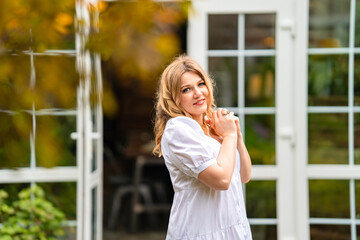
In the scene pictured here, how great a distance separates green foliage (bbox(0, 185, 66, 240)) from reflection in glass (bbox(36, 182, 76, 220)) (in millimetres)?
30

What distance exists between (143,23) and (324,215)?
3.13 metres

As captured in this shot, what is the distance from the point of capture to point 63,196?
3641 millimetres

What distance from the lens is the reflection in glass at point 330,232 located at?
3.70 m

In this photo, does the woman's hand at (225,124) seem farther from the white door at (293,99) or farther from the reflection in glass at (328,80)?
the reflection in glass at (328,80)

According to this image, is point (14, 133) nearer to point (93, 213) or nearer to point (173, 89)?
point (173, 89)

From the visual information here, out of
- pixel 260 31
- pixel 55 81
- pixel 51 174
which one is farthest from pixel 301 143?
pixel 55 81

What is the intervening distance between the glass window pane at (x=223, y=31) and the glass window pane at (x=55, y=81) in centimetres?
290

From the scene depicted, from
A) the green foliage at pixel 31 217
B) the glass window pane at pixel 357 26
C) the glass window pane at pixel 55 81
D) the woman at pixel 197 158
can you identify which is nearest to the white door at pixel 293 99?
the glass window pane at pixel 357 26

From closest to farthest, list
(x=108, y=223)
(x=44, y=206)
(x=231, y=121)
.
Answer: (x=231, y=121), (x=44, y=206), (x=108, y=223)

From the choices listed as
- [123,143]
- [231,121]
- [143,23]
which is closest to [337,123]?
[231,121]

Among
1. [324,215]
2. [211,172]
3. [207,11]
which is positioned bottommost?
[324,215]

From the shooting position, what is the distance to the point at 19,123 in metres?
0.87

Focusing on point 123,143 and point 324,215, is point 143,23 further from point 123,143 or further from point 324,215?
point 123,143

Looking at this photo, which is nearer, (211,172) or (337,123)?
(211,172)
